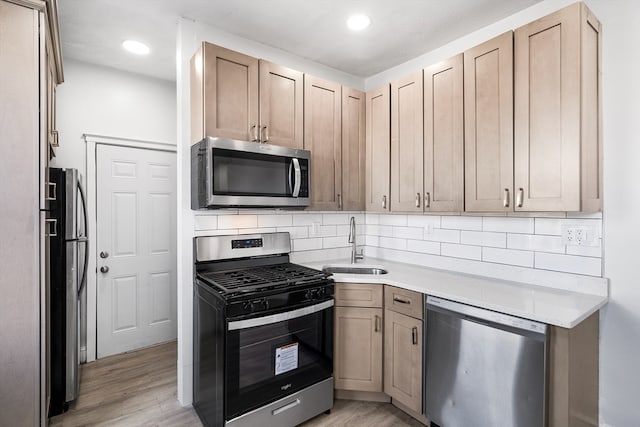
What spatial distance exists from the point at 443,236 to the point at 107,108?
3202mm

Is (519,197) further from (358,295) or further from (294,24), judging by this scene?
(294,24)

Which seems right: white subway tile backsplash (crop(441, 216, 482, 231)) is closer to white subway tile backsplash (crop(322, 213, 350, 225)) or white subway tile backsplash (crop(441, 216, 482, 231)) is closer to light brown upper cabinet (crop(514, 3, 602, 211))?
light brown upper cabinet (crop(514, 3, 602, 211))

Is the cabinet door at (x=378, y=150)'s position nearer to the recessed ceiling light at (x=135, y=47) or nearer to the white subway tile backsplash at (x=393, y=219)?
the white subway tile backsplash at (x=393, y=219)

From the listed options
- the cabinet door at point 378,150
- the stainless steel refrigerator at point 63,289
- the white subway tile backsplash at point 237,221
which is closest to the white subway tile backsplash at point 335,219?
the cabinet door at point 378,150

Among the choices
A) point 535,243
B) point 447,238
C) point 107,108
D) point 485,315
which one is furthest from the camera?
point 107,108

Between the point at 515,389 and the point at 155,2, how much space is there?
3.00 metres

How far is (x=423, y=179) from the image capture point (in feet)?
7.98

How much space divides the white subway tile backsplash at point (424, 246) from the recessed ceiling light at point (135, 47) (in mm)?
2733

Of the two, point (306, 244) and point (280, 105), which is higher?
point (280, 105)

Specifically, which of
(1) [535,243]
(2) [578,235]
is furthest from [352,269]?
(2) [578,235]

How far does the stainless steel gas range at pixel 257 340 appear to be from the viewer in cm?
186

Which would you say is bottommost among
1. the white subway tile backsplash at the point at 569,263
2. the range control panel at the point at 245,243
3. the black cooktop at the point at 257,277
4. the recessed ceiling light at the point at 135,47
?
the black cooktop at the point at 257,277

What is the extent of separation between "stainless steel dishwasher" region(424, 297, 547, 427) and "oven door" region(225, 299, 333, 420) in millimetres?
666

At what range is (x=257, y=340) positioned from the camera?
194 cm
